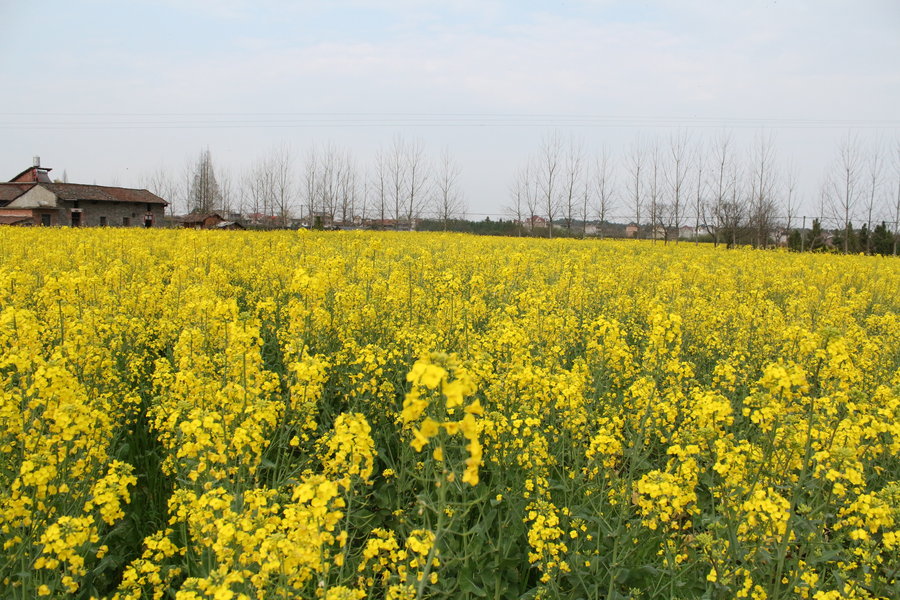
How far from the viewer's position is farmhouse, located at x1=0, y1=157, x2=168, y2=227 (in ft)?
138

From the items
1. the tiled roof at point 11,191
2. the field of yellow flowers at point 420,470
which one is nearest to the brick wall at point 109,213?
the tiled roof at point 11,191

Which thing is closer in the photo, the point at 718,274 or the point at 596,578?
the point at 596,578

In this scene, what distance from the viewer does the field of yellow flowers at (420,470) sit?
89.0 inches

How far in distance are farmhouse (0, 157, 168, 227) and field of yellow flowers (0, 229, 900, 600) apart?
45.6m

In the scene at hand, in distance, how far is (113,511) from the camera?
245 cm

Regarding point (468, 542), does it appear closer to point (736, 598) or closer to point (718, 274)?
point (736, 598)

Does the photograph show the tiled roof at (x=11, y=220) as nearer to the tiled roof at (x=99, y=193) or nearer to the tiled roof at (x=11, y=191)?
the tiled roof at (x=99, y=193)

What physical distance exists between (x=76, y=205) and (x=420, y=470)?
5011 cm

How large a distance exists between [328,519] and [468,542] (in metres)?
1.43

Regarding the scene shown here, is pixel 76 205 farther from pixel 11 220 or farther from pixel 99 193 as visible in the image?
pixel 11 220

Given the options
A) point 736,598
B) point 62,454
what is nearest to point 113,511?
point 62,454

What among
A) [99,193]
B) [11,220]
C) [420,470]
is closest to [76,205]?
[99,193]

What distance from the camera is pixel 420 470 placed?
346 centimetres

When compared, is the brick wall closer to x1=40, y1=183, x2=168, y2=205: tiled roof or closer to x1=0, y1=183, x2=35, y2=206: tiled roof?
x1=40, y1=183, x2=168, y2=205: tiled roof
